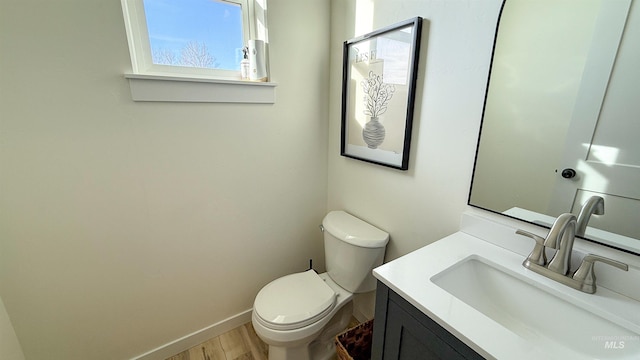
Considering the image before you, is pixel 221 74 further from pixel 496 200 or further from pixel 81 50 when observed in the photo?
pixel 496 200

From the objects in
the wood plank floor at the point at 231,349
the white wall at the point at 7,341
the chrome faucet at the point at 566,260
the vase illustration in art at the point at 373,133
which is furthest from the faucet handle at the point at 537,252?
the white wall at the point at 7,341

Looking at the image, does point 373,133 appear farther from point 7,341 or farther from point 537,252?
point 7,341

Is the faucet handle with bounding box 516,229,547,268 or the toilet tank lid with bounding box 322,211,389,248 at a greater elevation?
the faucet handle with bounding box 516,229,547,268

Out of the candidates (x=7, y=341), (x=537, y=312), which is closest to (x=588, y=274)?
(x=537, y=312)

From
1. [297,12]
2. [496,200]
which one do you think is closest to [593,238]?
[496,200]

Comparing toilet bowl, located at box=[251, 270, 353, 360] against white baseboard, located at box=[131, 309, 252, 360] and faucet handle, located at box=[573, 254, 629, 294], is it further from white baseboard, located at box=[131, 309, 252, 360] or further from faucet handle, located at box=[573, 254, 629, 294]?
faucet handle, located at box=[573, 254, 629, 294]

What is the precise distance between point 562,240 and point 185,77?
4.81 ft

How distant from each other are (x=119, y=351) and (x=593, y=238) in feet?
6.55

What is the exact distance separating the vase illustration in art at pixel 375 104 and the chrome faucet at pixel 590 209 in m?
0.74

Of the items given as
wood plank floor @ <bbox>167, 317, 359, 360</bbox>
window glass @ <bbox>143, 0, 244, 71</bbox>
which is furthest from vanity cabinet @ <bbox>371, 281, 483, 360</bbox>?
window glass @ <bbox>143, 0, 244, 71</bbox>

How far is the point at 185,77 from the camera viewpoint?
44.1 inches

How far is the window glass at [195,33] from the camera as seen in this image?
1148 mm

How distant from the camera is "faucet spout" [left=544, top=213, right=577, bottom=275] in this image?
69 cm

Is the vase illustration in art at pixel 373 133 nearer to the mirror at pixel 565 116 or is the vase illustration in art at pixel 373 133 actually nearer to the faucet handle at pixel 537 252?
the mirror at pixel 565 116
